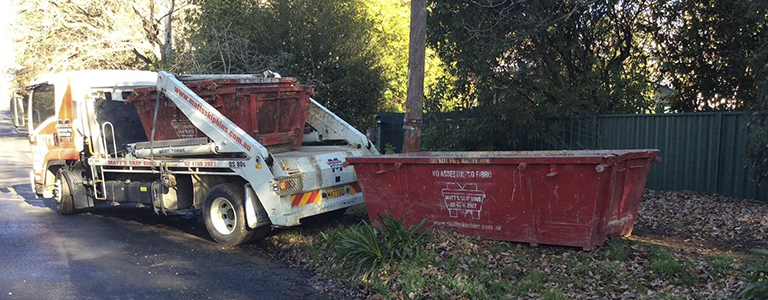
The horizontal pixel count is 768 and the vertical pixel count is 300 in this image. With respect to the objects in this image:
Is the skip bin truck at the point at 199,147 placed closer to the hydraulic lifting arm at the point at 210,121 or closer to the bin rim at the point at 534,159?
the hydraulic lifting arm at the point at 210,121

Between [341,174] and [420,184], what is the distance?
177 cm

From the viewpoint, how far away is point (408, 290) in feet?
18.9

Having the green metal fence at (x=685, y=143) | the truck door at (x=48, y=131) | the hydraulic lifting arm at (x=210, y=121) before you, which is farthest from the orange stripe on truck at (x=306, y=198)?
the green metal fence at (x=685, y=143)

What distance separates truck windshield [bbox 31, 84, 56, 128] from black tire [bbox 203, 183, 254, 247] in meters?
4.67

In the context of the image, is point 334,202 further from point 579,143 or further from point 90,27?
point 90,27

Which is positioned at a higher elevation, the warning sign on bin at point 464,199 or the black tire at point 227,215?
the warning sign on bin at point 464,199

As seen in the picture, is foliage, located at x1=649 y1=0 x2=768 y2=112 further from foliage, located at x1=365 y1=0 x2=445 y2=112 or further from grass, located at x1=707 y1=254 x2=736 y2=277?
foliage, located at x1=365 y1=0 x2=445 y2=112

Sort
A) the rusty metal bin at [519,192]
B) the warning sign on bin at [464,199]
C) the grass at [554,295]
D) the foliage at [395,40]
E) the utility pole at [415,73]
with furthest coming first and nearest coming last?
the foliage at [395,40], the utility pole at [415,73], the warning sign on bin at [464,199], the rusty metal bin at [519,192], the grass at [554,295]

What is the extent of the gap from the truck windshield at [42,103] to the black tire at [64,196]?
46.2 inches

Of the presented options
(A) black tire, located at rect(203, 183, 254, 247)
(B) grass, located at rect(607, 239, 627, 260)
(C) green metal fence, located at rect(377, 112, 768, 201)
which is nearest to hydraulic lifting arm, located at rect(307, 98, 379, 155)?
(A) black tire, located at rect(203, 183, 254, 247)

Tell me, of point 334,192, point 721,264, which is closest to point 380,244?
point 334,192

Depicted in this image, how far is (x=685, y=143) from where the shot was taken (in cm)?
1073

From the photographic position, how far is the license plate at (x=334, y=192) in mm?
8198

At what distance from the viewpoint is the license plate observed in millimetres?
8198
